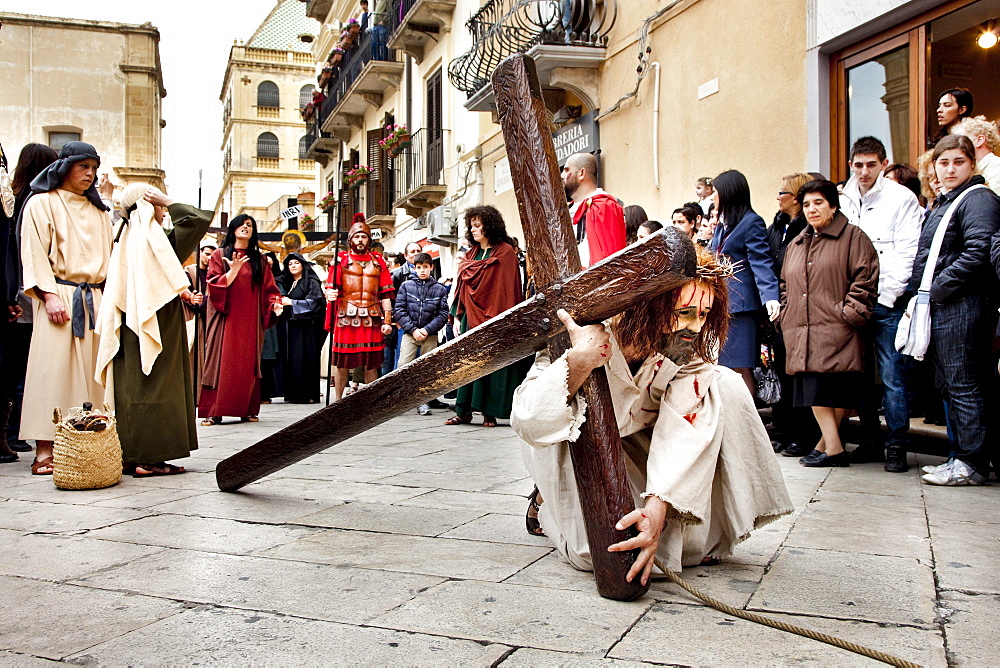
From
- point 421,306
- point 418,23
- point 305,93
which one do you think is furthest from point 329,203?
point 305,93

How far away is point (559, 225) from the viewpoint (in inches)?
109

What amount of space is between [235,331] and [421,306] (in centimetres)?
208

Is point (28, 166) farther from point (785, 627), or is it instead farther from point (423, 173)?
point (423, 173)

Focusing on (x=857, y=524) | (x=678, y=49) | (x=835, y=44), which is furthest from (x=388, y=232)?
(x=857, y=524)

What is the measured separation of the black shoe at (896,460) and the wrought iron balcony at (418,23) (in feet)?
45.2

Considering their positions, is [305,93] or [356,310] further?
[305,93]

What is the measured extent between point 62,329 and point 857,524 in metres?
4.70

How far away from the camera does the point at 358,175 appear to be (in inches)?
926

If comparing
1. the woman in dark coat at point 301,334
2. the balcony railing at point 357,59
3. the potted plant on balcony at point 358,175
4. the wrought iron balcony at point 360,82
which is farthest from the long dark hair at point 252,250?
the potted plant on balcony at point 358,175

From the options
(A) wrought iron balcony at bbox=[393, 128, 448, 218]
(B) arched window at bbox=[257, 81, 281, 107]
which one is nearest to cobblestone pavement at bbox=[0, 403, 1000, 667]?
(A) wrought iron balcony at bbox=[393, 128, 448, 218]

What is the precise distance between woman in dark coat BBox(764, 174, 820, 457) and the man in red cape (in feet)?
15.7

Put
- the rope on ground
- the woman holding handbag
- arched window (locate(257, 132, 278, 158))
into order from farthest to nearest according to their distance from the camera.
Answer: arched window (locate(257, 132, 278, 158)) < the woman holding handbag < the rope on ground

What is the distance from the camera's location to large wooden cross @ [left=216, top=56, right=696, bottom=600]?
2537 mm

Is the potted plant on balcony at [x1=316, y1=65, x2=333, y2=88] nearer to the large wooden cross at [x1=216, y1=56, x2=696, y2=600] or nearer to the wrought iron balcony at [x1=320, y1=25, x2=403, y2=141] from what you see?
the wrought iron balcony at [x1=320, y1=25, x2=403, y2=141]
